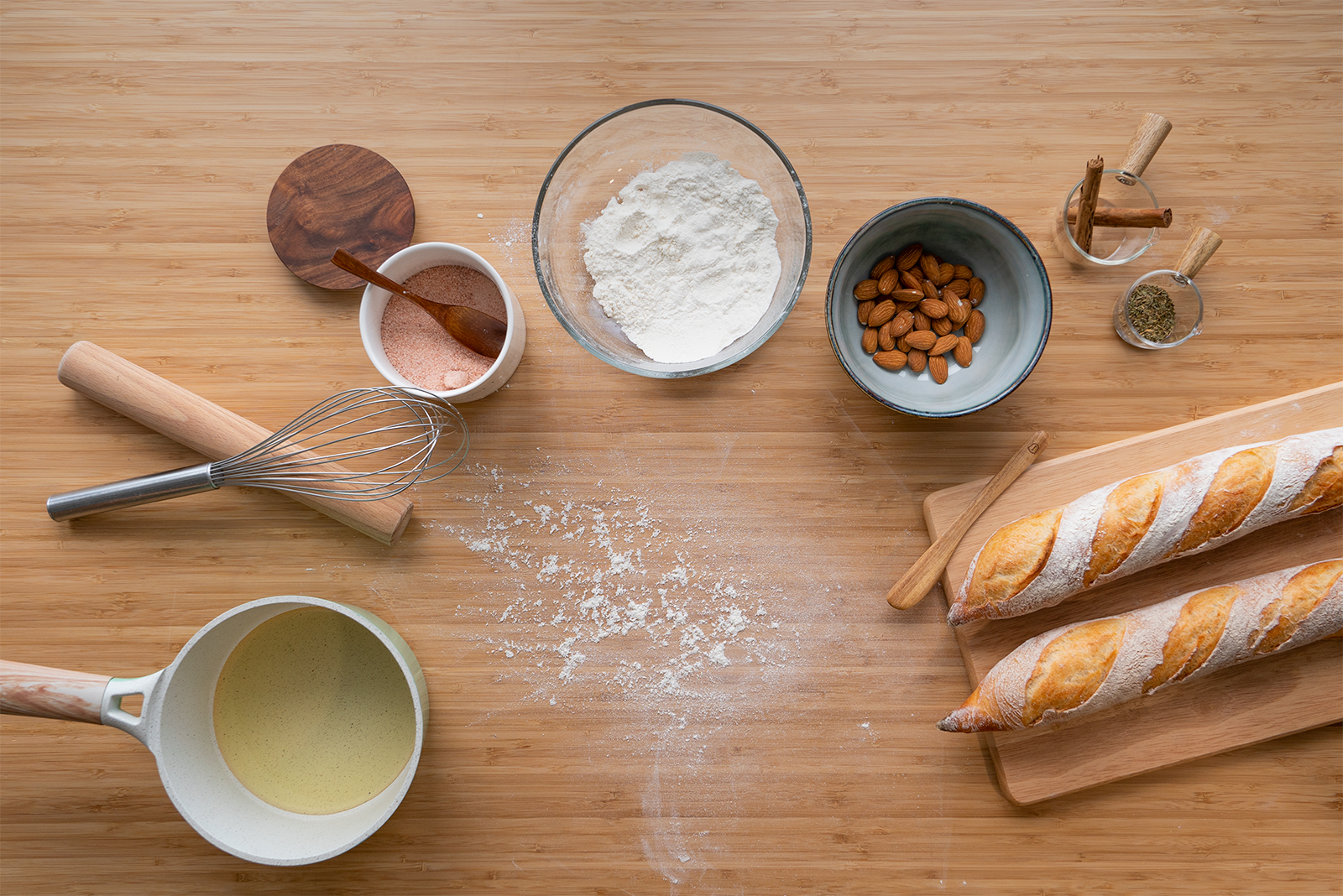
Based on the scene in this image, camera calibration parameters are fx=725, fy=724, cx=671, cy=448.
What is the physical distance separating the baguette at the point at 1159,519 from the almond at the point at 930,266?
38cm

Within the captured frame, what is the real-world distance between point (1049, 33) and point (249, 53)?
1238 mm

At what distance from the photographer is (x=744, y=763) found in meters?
1.09

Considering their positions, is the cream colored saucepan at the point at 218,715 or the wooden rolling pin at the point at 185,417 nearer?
the cream colored saucepan at the point at 218,715

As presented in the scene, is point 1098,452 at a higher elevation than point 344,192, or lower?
lower

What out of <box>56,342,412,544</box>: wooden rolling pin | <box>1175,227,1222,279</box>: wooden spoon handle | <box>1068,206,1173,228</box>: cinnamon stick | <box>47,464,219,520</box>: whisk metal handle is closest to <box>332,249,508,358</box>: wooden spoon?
<box>56,342,412,544</box>: wooden rolling pin

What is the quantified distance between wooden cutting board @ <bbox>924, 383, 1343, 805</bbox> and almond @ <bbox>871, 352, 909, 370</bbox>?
A: 0.66ft

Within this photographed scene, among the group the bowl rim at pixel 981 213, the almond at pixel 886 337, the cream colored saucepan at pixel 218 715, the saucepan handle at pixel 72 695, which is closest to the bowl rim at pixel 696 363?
the bowl rim at pixel 981 213

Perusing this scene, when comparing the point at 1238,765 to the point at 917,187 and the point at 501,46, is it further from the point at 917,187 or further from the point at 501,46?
the point at 501,46

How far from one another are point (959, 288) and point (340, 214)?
94cm

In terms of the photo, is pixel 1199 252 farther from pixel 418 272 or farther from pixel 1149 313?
pixel 418 272

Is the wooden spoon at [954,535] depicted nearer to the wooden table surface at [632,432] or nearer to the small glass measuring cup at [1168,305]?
the wooden table surface at [632,432]

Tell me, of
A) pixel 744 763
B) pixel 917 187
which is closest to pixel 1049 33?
pixel 917 187

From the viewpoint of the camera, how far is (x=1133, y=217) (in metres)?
1.03

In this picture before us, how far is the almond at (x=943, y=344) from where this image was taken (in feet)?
3.43
